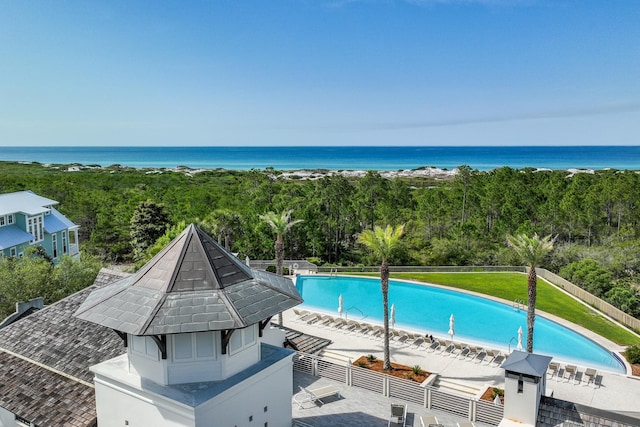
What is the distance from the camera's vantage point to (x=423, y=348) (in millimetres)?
23859

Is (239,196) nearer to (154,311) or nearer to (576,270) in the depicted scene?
(576,270)

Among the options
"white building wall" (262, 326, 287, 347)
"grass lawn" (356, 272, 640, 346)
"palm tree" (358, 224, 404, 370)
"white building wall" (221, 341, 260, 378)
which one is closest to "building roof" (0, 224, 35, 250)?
"white building wall" (262, 326, 287, 347)

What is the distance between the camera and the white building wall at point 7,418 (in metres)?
13.5

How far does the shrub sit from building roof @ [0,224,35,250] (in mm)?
37009

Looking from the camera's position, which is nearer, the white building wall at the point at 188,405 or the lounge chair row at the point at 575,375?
the white building wall at the point at 188,405

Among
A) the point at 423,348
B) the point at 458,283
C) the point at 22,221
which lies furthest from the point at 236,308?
→ the point at 22,221

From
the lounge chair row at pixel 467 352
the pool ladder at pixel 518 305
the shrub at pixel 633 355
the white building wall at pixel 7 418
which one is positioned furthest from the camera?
the pool ladder at pixel 518 305

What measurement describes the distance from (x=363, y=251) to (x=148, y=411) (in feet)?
122

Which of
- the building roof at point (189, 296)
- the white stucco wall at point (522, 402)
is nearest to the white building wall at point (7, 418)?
the building roof at point (189, 296)

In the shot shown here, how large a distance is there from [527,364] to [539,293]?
75.8 feet

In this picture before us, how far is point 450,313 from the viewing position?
31.2m

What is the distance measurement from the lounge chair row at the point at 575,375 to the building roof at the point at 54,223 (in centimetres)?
3580

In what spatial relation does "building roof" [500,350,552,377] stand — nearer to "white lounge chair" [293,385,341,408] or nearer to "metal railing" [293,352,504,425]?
"metal railing" [293,352,504,425]

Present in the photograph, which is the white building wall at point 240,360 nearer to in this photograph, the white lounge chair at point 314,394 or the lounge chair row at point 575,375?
the white lounge chair at point 314,394
